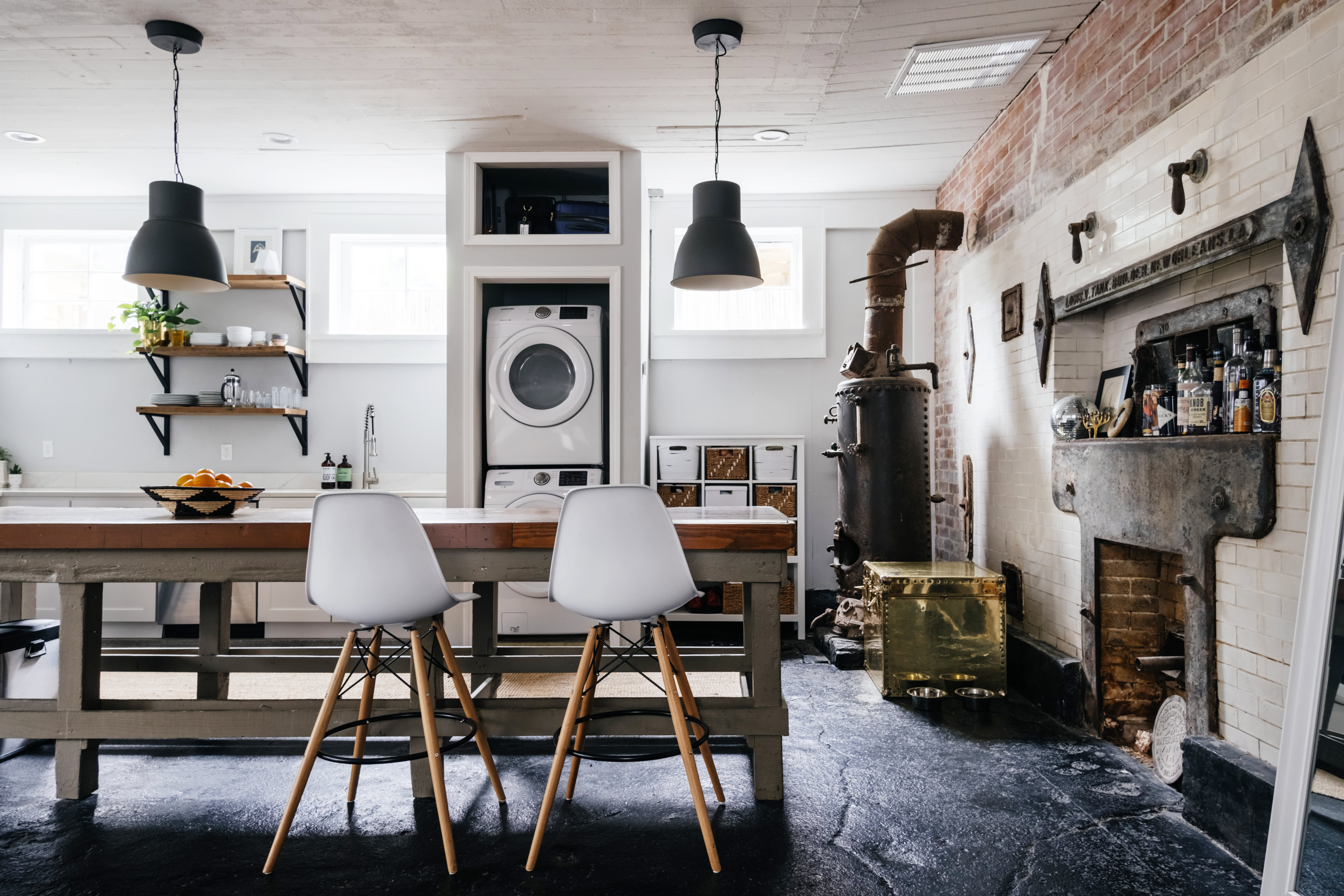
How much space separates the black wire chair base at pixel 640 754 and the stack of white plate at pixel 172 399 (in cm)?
351

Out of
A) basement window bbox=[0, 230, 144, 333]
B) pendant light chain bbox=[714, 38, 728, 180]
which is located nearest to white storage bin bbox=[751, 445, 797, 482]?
pendant light chain bbox=[714, 38, 728, 180]

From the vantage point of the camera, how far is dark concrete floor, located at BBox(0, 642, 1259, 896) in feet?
6.67

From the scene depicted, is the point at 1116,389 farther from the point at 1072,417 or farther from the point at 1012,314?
the point at 1012,314

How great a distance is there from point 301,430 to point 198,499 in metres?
2.74

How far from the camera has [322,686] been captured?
3840mm

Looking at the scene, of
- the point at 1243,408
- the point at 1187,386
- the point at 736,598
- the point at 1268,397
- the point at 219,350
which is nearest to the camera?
the point at 1268,397

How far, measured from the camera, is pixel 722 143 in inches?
170

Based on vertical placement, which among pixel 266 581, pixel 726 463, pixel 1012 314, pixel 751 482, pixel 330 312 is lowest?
pixel 266 581

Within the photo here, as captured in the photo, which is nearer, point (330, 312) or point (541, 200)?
point (541, 200)

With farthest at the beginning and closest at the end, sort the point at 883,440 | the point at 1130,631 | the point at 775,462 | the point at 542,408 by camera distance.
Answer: the point at 775,462 < the point at 542,408 < the point at 883,440 < the point at 1130,631

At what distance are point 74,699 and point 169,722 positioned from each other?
0.29 m

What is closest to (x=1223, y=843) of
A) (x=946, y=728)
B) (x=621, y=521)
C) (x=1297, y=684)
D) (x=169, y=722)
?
(x=1297, y=684)

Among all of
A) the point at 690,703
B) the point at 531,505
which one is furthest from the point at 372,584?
the point at 531,505

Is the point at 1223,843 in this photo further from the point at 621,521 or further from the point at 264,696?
the point at 264,696
